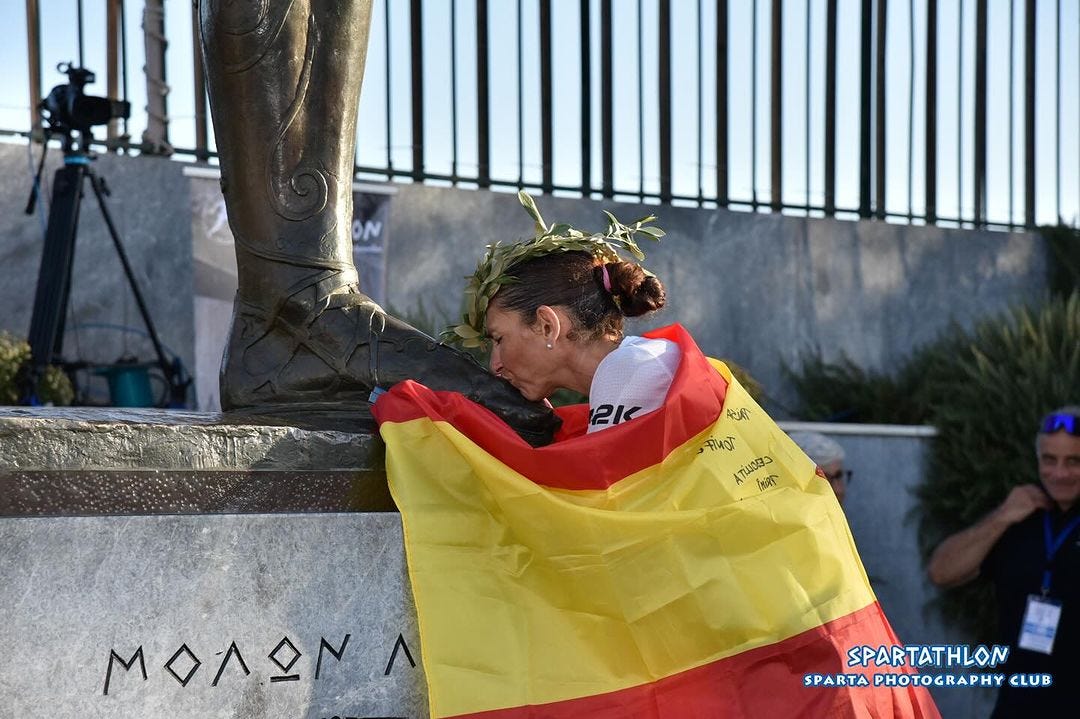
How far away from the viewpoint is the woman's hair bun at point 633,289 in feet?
7.32

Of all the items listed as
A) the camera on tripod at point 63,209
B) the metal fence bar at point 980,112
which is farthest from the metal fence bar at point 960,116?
the camera on tripod at point 63,209

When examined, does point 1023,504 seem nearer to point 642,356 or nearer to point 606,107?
point 642,356

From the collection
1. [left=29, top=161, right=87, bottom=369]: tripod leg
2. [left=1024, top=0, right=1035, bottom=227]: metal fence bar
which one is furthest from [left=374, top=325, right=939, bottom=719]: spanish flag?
[left=1024, top=0, right=1035, bottom=227]: metal fence bar

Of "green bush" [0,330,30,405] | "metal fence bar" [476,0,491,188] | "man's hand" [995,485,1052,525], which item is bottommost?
"man's hand" [995,485,1052,525]

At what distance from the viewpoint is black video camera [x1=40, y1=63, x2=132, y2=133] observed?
480 cm

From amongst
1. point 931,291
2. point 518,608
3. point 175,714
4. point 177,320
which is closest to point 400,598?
point 518,608

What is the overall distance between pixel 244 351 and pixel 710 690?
0.88 meters

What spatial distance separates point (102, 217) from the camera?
5.46m

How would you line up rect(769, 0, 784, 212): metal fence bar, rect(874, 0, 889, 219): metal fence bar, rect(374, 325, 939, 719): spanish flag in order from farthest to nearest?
rect(874, 0, 889, 219): metal fence bar
rect(769, 0, 784, 212): metal fence bar
rect(374, 325, 939, 719): spanish flag

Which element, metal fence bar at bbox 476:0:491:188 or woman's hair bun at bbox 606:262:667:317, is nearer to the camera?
woman's hair bun at bbox 606:262:667:317

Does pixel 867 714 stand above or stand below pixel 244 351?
below

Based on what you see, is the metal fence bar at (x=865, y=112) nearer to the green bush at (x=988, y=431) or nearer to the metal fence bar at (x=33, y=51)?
the green bush at (x=988, y=431)

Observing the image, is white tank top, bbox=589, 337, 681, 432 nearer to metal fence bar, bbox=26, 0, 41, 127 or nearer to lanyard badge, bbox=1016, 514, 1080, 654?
lanyard badge, bbox=1016, 514, 1080, 654

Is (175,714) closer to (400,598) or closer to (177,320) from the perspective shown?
(400,598)
